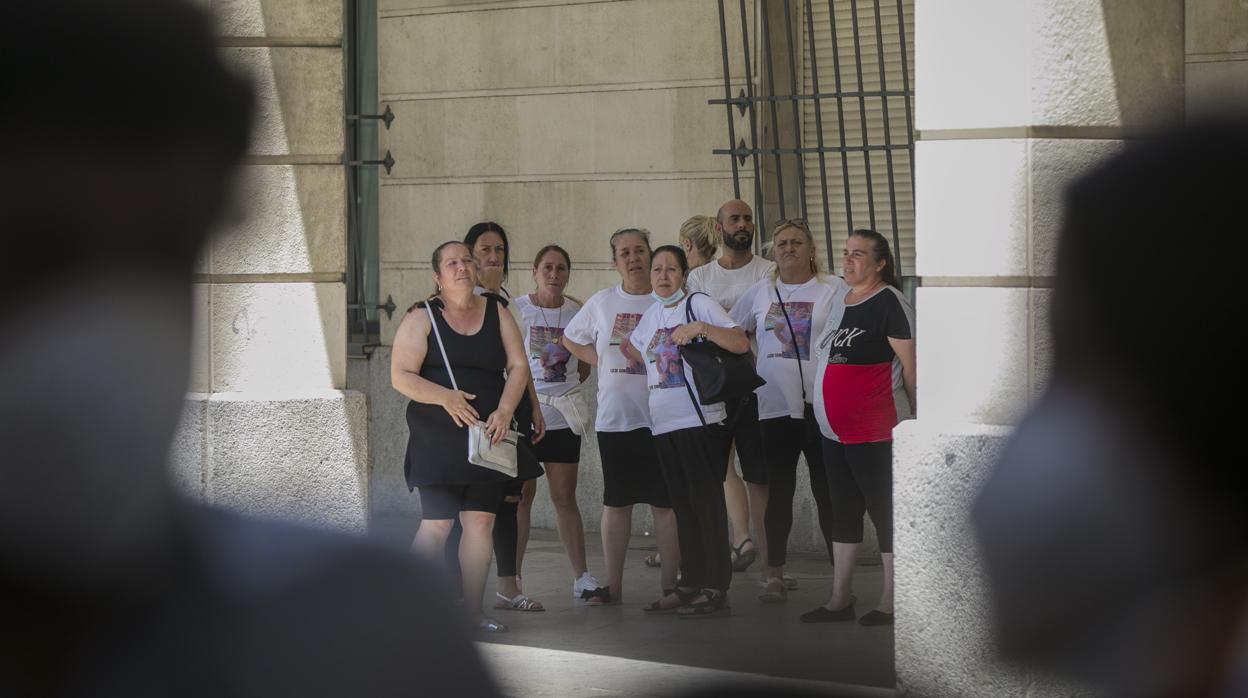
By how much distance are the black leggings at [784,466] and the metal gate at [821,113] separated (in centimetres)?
185

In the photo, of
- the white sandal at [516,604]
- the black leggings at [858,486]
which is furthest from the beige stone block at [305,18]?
the black leggings at [858,486]

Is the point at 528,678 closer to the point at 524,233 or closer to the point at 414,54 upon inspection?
the point at 524,233

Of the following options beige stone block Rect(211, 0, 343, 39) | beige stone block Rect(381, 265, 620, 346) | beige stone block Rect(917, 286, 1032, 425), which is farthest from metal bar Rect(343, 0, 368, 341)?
beige stone block Rect(917, 286, 1032, 425)

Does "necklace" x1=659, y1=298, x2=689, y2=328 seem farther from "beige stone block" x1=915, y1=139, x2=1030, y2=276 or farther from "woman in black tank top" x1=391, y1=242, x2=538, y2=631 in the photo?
"beige stone block" x1=915, y1=139, x2=1030, y2=276

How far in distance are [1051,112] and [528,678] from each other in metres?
2.89

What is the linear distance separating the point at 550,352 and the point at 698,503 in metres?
1.33

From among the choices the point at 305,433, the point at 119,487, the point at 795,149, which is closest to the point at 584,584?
the point at 305,433

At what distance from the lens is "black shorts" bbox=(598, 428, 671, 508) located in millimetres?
8258

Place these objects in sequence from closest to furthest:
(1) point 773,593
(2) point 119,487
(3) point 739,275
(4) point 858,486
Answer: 1. (2) point 119,487
2. (4) point 858,486
3. (1) point 773,593
4. (3) point 739,275

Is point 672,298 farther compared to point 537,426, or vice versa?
point 672,298

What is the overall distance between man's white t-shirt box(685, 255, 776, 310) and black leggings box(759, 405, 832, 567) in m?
0.83

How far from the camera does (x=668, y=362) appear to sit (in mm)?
7973

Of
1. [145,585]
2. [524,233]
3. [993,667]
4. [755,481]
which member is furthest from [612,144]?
[145,585]

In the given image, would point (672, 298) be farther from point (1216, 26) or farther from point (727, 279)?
point (1216, 26)
